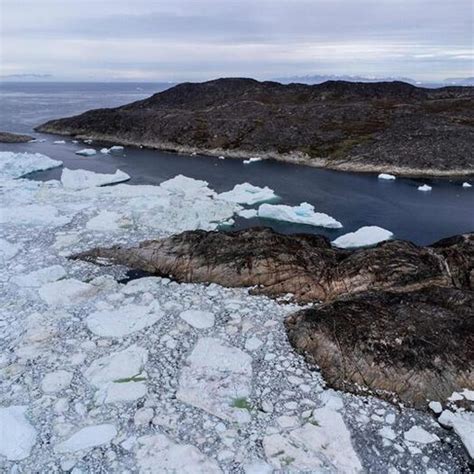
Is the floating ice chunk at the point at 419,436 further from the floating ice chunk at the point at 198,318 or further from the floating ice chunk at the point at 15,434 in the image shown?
the floating ice chunk at the point at 15,434

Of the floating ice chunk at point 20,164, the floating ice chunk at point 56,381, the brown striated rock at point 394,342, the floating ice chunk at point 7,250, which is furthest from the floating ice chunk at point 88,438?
the floating ice chunk at point 20,164

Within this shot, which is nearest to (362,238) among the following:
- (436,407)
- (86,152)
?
(436,407)

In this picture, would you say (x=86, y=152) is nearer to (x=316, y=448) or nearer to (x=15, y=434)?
(x=15, y=434)

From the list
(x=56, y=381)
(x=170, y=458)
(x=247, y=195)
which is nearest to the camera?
(x=170, y=458)

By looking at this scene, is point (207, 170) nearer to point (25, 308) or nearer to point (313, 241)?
point (313, 241)

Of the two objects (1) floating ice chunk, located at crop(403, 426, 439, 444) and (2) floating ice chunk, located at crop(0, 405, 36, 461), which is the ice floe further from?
(2) floating ice chunk, located at crop(0, 405, 36, 461)

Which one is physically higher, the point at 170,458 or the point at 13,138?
the point at 170,458
